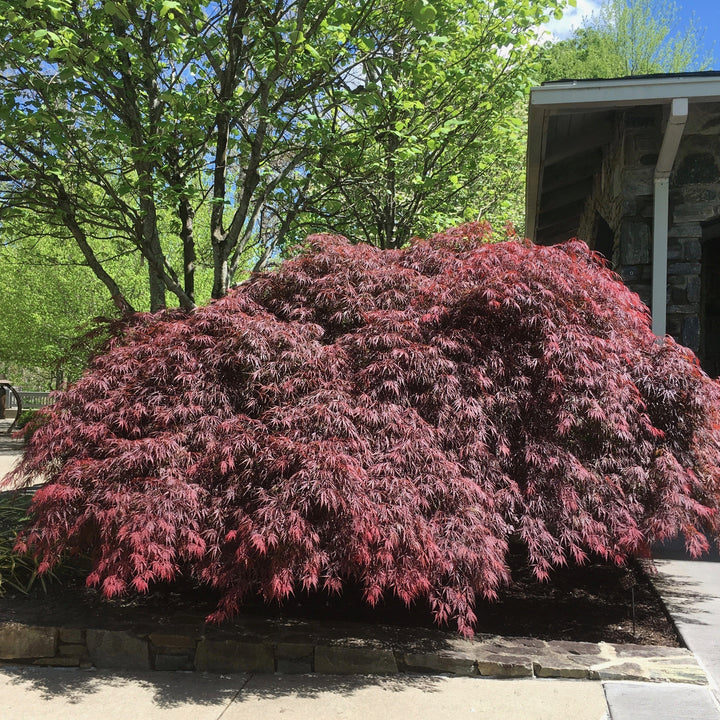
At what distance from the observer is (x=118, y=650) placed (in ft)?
12.9

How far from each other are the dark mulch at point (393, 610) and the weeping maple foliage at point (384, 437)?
23 centimetres

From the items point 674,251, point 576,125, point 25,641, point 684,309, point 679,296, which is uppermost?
point 576,125

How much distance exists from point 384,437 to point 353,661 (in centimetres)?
124

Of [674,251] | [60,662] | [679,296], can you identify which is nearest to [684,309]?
[679,296]

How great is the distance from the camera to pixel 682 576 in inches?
210

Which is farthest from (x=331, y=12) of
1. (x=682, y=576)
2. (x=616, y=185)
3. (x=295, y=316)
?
(x=682, y=576)

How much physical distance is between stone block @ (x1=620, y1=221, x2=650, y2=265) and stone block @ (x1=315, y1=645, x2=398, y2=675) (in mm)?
4310

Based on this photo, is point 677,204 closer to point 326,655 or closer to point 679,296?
point 679,296

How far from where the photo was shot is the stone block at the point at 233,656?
385cm

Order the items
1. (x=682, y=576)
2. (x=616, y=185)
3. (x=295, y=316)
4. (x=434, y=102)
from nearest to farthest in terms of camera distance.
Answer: (x=295, y=316) → (x=682, y=576) → (x=616, y=185) → (x=434, y=102)

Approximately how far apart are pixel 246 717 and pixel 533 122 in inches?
206

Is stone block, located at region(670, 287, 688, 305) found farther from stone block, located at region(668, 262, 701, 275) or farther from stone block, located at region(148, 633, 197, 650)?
stone block, located at region(148, 633, 197, 650)

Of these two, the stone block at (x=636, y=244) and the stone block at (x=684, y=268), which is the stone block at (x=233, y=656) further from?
the stone block at (x=684, y=268)

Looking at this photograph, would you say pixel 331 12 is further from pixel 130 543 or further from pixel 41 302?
pixel 41 302
